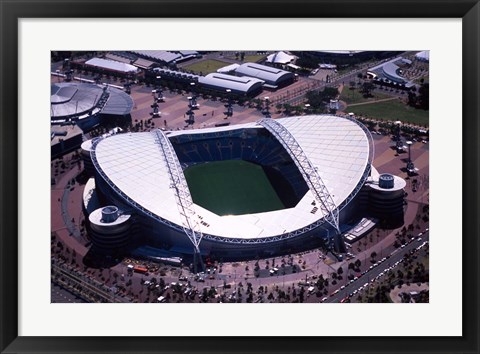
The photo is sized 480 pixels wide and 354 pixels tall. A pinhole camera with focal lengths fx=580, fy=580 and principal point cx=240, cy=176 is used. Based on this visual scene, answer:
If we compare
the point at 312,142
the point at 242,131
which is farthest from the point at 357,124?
the point at 242,131

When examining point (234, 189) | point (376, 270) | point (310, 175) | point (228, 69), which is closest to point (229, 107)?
point (228, 69)

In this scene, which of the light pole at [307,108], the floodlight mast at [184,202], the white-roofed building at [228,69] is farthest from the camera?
the white-roofed building at [228,69]

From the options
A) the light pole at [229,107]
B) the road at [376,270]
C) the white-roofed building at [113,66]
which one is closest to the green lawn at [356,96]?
the light pole at [229,107]

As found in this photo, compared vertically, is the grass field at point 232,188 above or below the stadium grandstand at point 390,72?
below

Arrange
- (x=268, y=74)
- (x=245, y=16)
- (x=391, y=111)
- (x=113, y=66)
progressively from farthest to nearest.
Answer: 1. (x=113, y=66)
2. (x=268, y=74)
3. (x=391, y=111)
4. (x=245, y=16)

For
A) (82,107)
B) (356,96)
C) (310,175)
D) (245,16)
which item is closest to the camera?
(245,16)

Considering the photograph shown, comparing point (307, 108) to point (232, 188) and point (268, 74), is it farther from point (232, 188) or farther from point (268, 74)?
point (232, 188)

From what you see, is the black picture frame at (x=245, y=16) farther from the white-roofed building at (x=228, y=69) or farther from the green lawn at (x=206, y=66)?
the green lawn at (x=206, y=66)
